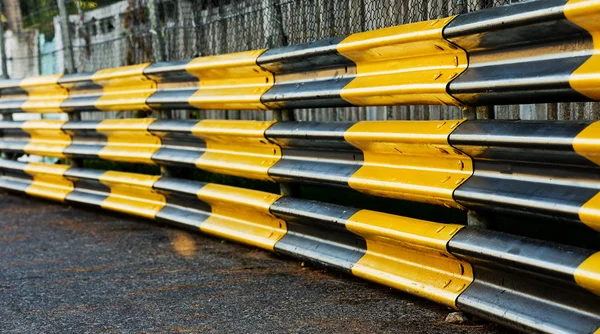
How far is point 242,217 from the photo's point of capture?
218 inches

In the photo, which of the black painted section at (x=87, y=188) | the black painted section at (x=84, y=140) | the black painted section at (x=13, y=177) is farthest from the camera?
the black painted section at (x=13, y=177)

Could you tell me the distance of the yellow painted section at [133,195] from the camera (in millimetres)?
6543

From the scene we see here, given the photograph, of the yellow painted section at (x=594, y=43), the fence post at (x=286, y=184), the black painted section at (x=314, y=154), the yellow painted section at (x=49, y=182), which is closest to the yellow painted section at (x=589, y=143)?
the yellow painted section at (x=594, y=43)

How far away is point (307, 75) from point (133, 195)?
2.51m

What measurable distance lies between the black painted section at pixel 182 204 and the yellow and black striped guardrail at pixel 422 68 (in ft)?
1.73

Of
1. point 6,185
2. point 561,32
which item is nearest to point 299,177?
point 561,32

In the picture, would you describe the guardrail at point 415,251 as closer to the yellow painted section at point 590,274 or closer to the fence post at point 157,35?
the yellow painted section at point 590,274

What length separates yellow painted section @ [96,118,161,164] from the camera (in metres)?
6.69

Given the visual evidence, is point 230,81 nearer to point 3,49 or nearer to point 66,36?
point 66,36

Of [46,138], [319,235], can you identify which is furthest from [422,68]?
[46,138]

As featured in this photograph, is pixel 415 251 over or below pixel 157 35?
below

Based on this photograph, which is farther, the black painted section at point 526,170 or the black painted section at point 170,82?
the black painted section at point 170,82

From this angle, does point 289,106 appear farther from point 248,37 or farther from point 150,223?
point 150,223

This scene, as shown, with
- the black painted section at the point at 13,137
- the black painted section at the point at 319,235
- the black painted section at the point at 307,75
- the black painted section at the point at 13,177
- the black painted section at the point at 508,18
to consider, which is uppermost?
the black painted section at the point at 508,18
